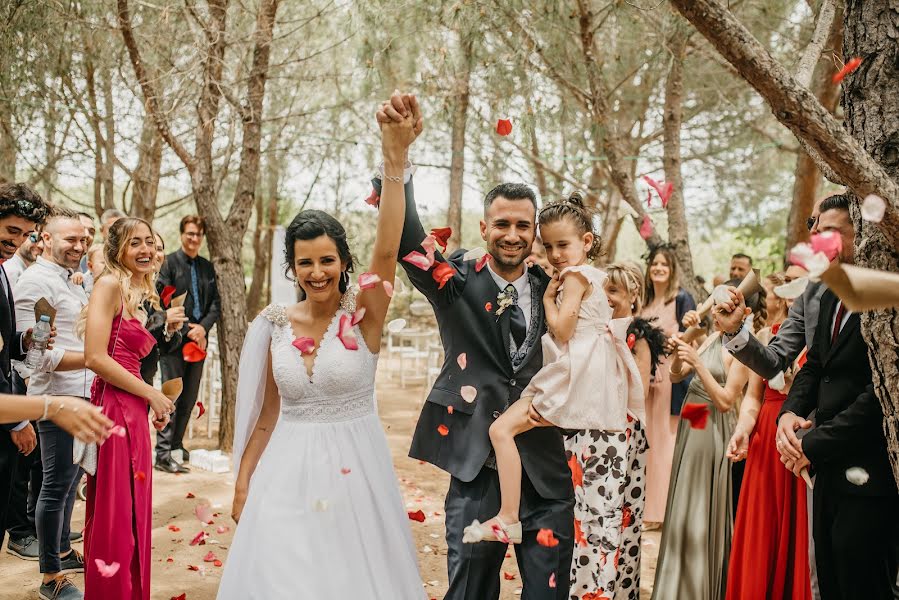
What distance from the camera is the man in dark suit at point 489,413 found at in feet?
8.92

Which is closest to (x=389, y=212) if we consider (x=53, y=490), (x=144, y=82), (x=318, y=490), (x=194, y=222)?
(x=318, y=490)

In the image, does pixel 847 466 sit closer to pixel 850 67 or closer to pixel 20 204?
pixel 850 67

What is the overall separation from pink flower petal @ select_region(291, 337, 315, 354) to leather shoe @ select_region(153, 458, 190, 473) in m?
4.61

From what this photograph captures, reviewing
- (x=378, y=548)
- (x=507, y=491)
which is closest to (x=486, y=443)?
(x=507, y=491)

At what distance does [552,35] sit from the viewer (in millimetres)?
7648

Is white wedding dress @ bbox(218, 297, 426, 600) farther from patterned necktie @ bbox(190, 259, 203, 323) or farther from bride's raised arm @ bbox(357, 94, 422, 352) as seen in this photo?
patterned necktie @ bbox(190, 259, 203, 323)

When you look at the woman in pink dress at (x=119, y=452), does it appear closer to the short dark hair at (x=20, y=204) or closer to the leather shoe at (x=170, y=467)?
the short dark hair at (x=20, y=204)

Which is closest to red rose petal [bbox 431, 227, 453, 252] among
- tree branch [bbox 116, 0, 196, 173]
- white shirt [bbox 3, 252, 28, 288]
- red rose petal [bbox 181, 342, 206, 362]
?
white shirt [bbox 3, 252, 28, 288]

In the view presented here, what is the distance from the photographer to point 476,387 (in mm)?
2779

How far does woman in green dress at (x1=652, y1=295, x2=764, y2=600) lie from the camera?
12.0ft

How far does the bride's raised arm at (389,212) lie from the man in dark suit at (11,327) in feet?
5.29

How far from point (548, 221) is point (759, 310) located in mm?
1814

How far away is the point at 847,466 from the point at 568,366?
3.41 feet

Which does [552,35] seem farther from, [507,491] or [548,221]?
[507,491]
